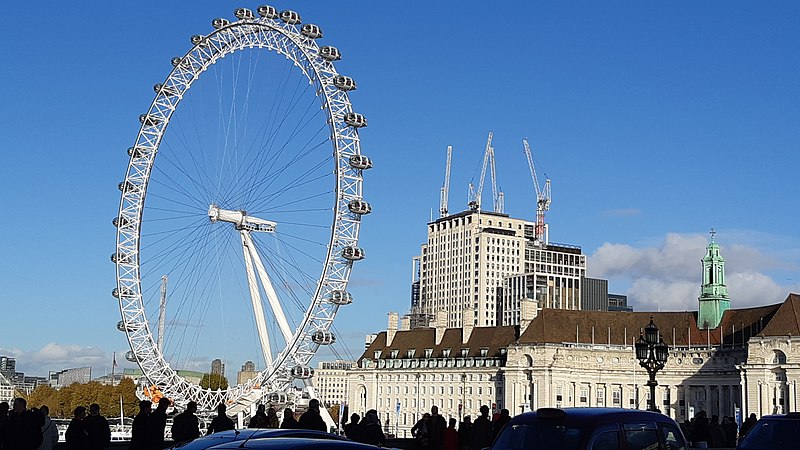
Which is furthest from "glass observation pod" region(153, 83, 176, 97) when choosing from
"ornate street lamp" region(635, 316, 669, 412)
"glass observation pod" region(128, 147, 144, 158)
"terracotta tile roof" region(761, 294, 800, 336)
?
"terracotta tile roof" region(761, 294, 800, 336)

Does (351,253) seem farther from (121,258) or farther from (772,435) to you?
(772,435)

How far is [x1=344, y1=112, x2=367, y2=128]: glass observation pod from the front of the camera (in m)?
65.4

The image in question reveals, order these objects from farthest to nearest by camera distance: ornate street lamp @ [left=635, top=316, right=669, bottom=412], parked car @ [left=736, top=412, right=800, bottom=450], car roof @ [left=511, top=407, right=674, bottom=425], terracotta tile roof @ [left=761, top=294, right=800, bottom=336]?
terracotta tile roof @ [left=761, top=294, right=800, bottom=336]
ornate street lamp @ [left=635, top=316, right=669, bottom=412]
parked car @ [left=736, top=412, right=800, bottom=450]
car roof @ [left=511, top=407, right=674, bottom=425]

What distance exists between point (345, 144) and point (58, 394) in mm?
133956

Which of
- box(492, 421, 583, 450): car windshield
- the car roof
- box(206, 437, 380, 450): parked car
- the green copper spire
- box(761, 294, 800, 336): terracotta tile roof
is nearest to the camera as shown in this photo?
box(206, 437, 380, 450): parked car

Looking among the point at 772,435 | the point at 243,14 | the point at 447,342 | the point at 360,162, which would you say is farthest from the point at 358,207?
the point at 447,342

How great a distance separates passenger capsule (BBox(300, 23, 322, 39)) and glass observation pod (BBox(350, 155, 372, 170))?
791 cm

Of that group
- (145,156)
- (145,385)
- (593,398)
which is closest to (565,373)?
(593,398)

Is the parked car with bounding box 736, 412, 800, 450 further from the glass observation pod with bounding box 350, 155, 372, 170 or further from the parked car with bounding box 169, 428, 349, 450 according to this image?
the glass observation pod with bounding box 350, 155, 372, 170

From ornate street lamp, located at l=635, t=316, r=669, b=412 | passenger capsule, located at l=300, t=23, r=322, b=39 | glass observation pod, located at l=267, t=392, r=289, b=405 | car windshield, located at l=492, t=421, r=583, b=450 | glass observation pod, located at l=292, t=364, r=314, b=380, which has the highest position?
passenger capsule, located at l=300, t=23, r=322, b=39

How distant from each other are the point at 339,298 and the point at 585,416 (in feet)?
164

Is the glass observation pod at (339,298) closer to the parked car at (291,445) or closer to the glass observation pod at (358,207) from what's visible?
the glass observation pod at (358,207)

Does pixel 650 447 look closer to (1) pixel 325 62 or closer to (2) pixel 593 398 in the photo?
(1) pixel 325 62

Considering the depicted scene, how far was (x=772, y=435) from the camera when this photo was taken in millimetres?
21125
